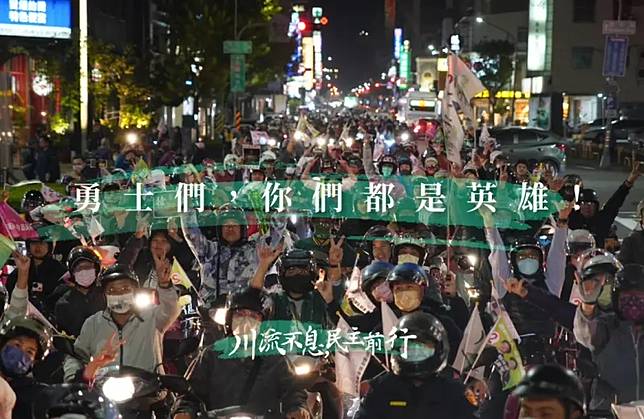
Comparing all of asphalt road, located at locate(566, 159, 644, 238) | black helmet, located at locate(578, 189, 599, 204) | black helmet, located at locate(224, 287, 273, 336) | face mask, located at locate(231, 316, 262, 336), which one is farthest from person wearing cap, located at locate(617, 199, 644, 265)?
asphalt road, located at locate(566, 159, 644, 238)

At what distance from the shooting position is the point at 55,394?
14.0 ft

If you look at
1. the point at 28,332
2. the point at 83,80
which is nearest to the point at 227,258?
the point at 28,332

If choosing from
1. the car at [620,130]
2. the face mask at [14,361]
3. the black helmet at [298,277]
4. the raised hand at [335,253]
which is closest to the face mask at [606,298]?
the black helmet at [298,277]

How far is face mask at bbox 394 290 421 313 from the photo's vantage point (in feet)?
20.2

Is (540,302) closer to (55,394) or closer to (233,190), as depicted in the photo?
(55,394)

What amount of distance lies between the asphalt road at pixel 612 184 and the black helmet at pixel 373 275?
12.0 m

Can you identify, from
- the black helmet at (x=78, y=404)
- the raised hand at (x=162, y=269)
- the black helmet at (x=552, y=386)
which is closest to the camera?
the black helmet at (x=552, y=386)

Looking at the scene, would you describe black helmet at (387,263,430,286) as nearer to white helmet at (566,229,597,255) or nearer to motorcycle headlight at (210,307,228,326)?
motorcycle headlight at (210,307,228,326)

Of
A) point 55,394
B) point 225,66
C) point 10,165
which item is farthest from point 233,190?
point 225,66

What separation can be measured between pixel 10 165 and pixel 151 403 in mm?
24176

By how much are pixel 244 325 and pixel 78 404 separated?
5.88 ft

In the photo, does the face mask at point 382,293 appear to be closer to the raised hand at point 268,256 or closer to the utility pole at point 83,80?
the raised hand at point 268,256

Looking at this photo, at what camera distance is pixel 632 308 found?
19.8 feet

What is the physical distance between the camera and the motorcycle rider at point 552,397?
388 cm
